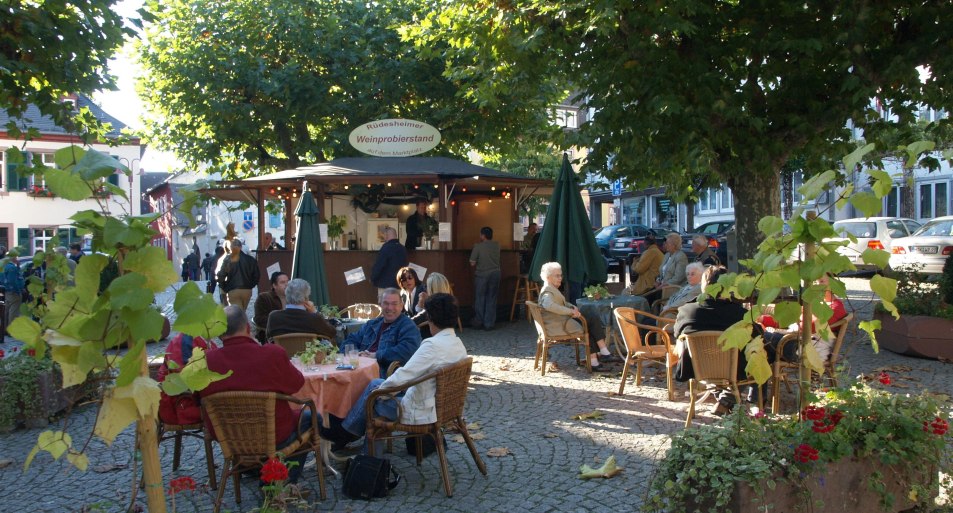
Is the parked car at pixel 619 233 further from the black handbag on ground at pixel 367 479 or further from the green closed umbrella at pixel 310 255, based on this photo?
the black handbag on ground at pixel 367 479

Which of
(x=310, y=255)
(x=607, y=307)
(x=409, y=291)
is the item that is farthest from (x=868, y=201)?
(x=310, y=255)

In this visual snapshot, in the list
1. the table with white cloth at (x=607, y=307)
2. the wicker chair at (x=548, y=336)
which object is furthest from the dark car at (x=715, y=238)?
the wicker chair at (x=548, y=336)

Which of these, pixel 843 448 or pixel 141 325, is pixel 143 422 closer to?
pixel 141 325

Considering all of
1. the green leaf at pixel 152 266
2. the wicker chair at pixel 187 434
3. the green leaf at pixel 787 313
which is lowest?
the wicker chair at pixel 187 434

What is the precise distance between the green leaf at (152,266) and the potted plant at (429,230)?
12728mm

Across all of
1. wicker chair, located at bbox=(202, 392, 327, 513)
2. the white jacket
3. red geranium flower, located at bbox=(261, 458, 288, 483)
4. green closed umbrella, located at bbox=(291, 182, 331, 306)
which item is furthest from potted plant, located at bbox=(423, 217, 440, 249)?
red geranium flower, located at bbox=(261, 458, 288, 483)

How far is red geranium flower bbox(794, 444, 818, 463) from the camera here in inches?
147

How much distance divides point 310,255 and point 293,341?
3134 millimetres

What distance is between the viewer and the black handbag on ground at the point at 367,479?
4938 mm

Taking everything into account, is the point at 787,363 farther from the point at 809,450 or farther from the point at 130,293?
the point at 130,293

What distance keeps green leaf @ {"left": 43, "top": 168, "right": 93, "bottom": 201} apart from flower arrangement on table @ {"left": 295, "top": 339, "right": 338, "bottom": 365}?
323 centimetres

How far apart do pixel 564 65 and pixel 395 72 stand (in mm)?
7283

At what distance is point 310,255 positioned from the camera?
9.67 meters

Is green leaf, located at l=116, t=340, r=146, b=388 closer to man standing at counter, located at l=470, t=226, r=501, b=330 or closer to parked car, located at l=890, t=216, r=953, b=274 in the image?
man standing at counter, located at l=470, t=226, r=501, b=330
